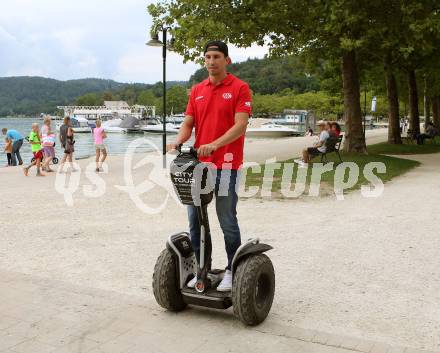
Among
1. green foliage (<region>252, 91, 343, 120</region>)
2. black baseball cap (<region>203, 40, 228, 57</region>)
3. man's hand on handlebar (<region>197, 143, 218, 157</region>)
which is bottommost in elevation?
man's hand on handlebar (<region>197, 143, 218, 157</region>)

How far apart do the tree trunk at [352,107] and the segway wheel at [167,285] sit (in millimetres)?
→ 16254

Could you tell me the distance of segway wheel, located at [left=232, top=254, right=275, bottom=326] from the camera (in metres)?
4.07

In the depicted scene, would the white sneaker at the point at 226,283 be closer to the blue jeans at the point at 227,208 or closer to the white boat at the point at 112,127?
the blue jeans at the point at 227,208

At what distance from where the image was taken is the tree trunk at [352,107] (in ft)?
64.4

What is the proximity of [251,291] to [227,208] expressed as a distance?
67cm

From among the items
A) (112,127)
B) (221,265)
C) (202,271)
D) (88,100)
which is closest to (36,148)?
(221,265)

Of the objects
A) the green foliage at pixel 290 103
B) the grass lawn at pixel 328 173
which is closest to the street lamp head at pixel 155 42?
the grass lawn at pixel 328 173

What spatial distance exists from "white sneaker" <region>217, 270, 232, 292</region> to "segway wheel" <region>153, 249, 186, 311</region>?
1.23ft

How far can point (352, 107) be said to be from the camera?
19.6 m

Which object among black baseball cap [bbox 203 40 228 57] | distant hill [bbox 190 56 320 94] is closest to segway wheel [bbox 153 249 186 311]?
black baseball cap [bbox 203 40 228 57]

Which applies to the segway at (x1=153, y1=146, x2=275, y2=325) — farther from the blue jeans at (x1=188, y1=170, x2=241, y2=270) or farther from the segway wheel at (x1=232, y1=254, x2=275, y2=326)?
the blue jeans at (x1=188, y1=170, x2=241, y2=270)

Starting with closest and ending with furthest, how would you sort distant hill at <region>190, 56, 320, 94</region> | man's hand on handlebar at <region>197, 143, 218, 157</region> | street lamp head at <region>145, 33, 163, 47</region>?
man's hand on handlebar at <region>197, 143, 218, 157</region> < street lamp head at <region>145, 33, 163, 47</region> < distant hill at <region>190, 56, 320, 94</region>

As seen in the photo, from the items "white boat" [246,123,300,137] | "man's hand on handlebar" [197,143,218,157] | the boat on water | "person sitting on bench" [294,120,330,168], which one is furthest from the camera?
the boat on water

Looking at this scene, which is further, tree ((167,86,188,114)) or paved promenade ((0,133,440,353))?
tree ((167,86,188,114))
